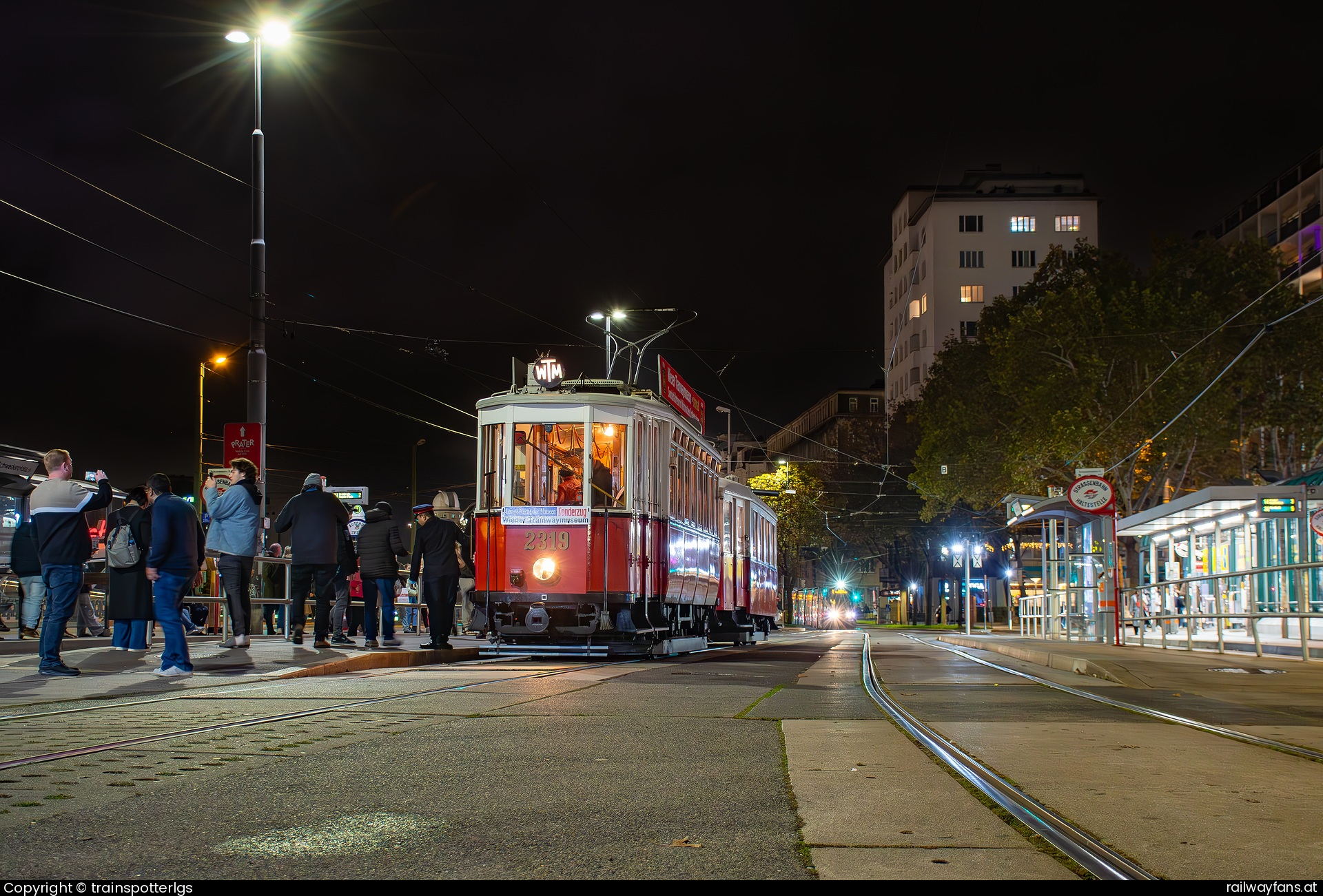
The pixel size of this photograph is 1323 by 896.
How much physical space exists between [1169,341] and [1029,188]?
54869mm

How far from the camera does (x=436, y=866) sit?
11.0 feet

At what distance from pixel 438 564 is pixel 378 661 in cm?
212

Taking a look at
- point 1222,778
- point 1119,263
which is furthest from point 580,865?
point 1119,263

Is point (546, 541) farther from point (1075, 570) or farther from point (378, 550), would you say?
point (1075, 570)

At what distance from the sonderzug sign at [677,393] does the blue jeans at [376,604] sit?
4678mm

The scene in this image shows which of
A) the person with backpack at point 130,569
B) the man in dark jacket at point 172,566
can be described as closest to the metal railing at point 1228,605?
the man in dark jacket at point 172,566

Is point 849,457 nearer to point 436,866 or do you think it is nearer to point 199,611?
point 199,611

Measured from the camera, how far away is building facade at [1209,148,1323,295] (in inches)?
2751

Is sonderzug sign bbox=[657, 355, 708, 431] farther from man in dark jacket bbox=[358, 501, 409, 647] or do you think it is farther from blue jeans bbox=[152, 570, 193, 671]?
blue jeans bbox=[152, 570, 193, 671]

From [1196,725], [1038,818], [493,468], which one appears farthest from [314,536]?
[1038,818]

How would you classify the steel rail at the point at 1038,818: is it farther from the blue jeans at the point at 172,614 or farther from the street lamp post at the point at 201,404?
the street lamp post at the point at 201,404

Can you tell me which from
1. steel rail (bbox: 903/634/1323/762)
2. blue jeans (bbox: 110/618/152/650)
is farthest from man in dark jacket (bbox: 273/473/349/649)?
steel rail (bbox: 903/634/1323/762)

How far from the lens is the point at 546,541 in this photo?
52.0 feet

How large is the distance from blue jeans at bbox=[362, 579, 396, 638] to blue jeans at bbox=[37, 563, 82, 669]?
18.9 feet
